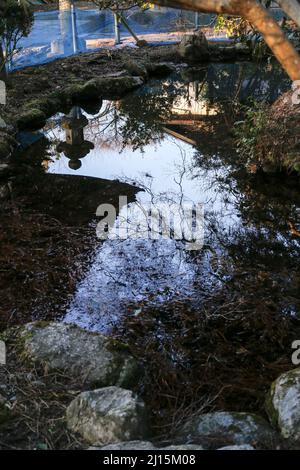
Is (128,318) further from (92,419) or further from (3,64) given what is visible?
(3,64)

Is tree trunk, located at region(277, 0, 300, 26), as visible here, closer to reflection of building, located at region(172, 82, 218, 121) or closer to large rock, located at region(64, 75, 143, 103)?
reflection of building, located at region(172, 82, 218, 121)

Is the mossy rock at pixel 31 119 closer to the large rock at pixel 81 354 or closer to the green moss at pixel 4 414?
the large rock at pixel 81 354

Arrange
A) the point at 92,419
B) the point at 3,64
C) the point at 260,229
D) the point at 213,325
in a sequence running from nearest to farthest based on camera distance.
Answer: the point at 92,419
the point at 213,325
the point at 260,229
the point at 3,64

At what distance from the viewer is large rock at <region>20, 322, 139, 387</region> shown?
10.3 ft

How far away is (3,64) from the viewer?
10.0m

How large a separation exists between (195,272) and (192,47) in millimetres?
13462

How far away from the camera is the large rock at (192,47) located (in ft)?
54.6

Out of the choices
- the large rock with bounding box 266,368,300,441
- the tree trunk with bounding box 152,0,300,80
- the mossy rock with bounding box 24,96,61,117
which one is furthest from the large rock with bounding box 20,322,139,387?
the mossy rock with bounding box 24,96,61,117

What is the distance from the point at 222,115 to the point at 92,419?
921cm

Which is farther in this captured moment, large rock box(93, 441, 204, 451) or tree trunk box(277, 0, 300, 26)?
tree trunk box(277, 0, 300, 26)

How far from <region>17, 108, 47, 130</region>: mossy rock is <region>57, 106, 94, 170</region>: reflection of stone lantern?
0.48 metres

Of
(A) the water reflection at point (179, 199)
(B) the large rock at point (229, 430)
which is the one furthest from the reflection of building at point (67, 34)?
(B) the large rock at point (229, 430)

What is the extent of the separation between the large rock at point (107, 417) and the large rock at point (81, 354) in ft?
1.55
